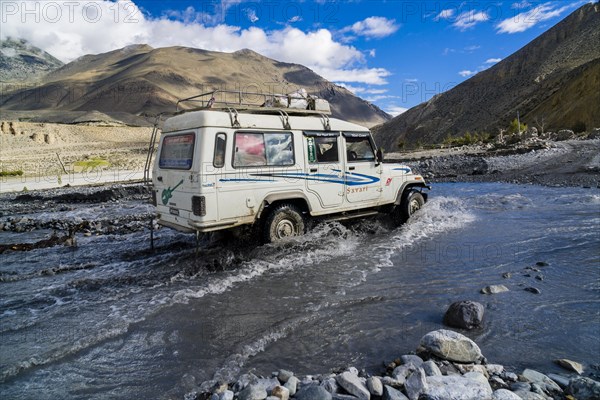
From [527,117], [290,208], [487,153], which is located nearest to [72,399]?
[290,208]

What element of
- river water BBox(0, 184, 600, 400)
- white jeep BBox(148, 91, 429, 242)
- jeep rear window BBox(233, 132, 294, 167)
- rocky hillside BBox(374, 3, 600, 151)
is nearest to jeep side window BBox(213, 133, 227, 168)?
white jeep BBox(148, 91, 429, 242)

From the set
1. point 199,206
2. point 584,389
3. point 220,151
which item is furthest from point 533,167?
point 584,389

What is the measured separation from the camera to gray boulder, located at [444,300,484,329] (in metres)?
4.57

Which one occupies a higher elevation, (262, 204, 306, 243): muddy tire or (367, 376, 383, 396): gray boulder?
(262, 204, 306, 243): muddy tire

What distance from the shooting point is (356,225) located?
9641mm

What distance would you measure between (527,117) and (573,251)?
6151cm

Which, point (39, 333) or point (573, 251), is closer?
point (39, 333)

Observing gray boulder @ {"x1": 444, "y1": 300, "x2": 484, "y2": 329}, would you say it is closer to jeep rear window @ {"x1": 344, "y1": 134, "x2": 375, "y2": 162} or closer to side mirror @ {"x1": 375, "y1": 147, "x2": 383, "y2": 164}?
jeep rear window @ {"x1": 344, "y1": 134, "x2": 375, "y2": 162}

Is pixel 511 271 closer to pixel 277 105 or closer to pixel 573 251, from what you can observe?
pixel 573 251

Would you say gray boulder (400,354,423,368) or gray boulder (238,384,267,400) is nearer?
gray boulder (238,384,267,400)

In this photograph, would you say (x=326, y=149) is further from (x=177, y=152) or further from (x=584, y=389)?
(x=584, y=389)

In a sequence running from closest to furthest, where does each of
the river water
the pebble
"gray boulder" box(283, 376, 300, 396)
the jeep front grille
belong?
"gray boulder" box(283, 376, 300, 396)
the river water
the pebble
the jeep front grille

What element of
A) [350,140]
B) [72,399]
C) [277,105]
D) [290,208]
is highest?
[277,105]

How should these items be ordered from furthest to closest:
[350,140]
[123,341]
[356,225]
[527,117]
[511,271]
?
[527,117] → [356,225] → [350,140] → [511,271] → [123,341]
